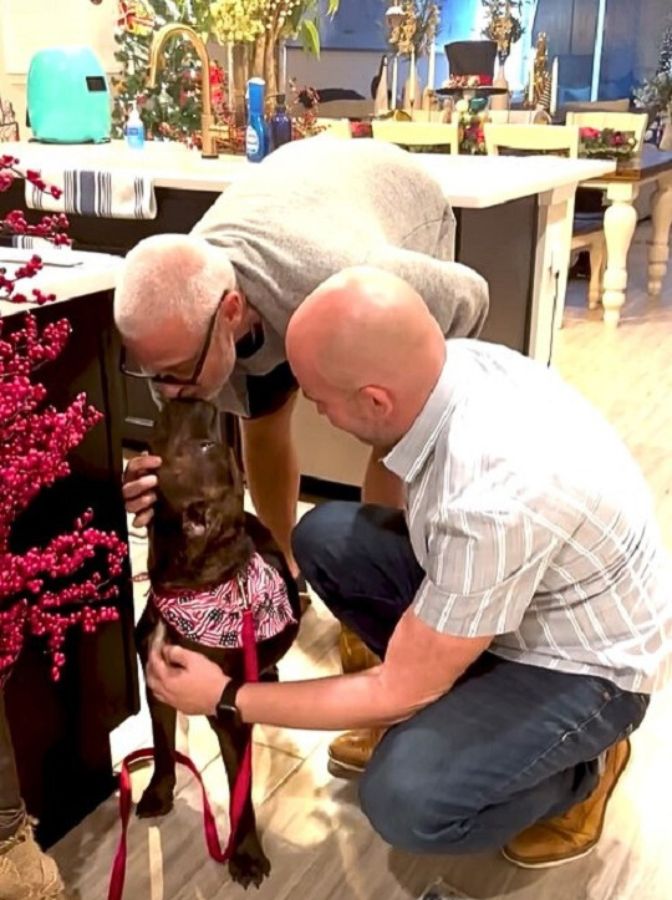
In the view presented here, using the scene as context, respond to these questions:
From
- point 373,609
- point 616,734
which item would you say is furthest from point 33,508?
point 616,734

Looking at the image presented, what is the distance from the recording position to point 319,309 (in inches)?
42.6

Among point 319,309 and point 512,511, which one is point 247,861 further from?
point 319,309

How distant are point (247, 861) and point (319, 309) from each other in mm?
790

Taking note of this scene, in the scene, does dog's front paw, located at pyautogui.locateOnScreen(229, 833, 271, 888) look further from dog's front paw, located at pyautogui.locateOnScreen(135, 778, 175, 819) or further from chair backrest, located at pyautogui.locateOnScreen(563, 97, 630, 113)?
chair backrest, located at pyautogui.locateOnScreen(563, 97, 630, 113)

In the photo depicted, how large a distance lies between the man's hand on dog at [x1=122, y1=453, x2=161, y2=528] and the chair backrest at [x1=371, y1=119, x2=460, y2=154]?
310 cm

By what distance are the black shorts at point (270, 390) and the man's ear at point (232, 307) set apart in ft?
1.26

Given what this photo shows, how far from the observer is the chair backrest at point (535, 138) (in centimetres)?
410

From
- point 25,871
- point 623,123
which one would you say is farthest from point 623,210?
point 25,871

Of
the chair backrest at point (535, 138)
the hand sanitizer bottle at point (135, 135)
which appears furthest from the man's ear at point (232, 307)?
the chair backrest at point (535, 138)

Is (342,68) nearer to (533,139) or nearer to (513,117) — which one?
(513,117)

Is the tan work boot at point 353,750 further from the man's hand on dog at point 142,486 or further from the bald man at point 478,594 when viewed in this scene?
the man's hand on dog at point 142,486

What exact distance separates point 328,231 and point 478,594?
2.23ft

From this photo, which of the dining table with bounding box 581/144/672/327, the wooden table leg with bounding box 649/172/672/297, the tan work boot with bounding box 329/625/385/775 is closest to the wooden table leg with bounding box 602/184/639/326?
the dining table with bounding box 581/144/672/327

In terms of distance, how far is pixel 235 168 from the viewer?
2.41 meters
